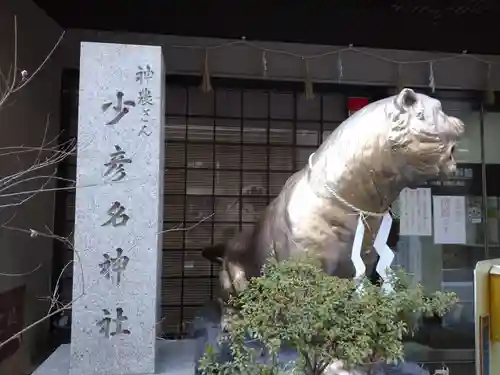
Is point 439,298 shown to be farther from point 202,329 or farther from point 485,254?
point 485,254

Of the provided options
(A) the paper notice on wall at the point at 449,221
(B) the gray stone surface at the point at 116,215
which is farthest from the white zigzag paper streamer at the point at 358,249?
(A) the paper notice on wall at the point at 449,221

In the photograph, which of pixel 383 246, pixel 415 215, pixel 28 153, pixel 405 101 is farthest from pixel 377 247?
pixel 415 215

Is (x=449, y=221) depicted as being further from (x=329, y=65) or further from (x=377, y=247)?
(x=377, y=247)

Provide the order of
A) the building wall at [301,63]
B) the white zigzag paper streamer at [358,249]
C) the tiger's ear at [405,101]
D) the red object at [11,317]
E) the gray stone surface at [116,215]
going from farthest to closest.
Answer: the building wall at [301,63] < the red object at [11,317] < the gray stone surface at [116,215] < the white zigzag paper streamer at [358,249] < the tiger's ear at [405,101]

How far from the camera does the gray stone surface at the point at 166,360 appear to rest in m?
3.31

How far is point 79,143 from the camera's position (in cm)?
324

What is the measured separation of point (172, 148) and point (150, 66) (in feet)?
8.60

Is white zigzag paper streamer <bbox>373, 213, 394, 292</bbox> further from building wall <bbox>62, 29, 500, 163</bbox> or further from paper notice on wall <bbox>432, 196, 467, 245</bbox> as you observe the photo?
paper notice on wall <bbox>432, 196, 467, 245</bbox>

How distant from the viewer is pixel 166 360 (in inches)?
→ 142

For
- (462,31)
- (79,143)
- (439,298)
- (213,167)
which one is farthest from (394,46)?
(439,298)

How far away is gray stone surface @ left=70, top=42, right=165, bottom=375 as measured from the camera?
319cm

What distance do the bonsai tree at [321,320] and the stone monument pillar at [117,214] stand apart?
1358 mm

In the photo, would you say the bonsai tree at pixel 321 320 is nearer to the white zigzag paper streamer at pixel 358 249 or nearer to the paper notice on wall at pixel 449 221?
the white zigzag paper streamer at pixel 358 249

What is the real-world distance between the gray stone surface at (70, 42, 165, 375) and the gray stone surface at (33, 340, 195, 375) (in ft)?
0.62
